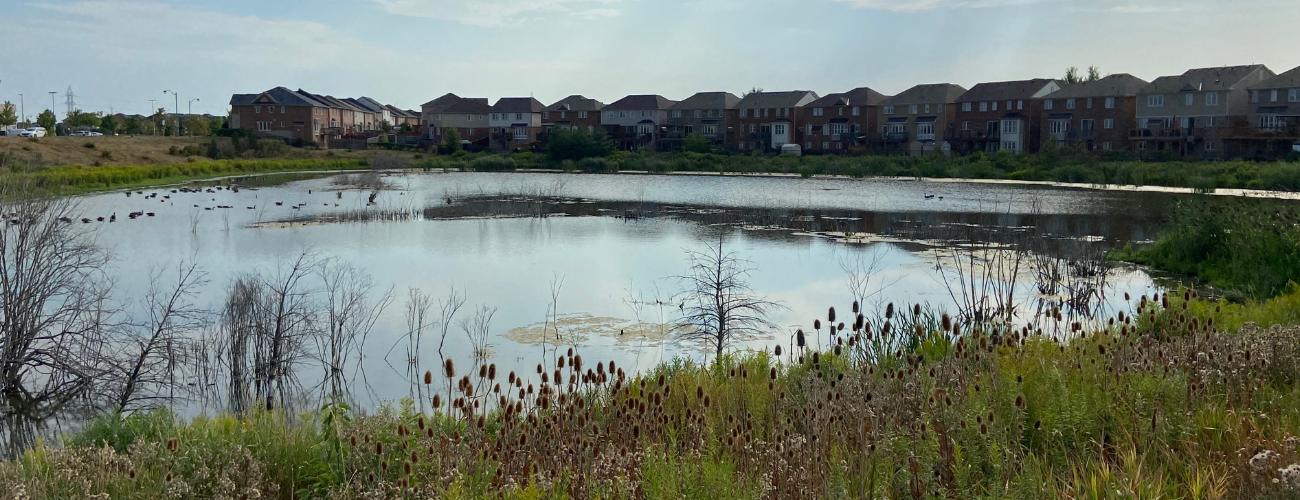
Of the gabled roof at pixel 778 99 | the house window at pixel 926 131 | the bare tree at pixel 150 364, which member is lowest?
the bare tree at pixel 150 364

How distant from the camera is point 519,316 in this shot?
16.8 meters

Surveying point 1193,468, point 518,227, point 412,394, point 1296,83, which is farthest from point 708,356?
point 1296,83

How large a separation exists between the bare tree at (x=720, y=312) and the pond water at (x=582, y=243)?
0.33 m

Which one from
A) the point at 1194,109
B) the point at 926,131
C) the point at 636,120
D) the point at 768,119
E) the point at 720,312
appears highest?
the point at 636,120

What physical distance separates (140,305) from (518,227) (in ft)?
51.0

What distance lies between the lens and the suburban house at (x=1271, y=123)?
6719 cm

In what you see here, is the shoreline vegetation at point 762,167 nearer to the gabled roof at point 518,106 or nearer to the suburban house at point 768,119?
the suburban house at point 768,119

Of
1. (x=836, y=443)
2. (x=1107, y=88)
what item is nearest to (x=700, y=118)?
(x=1107, y=88)

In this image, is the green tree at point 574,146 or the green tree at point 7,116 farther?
the green tree at point 7,116

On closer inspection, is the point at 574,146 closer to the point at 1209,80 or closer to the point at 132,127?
the point at 1209,80

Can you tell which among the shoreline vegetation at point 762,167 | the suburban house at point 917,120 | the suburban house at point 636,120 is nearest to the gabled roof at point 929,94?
the suburban house at point 917,120

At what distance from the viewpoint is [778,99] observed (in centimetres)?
10206

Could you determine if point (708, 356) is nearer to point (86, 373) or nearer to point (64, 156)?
point (86, 373)

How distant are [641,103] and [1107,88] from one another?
4603cm
